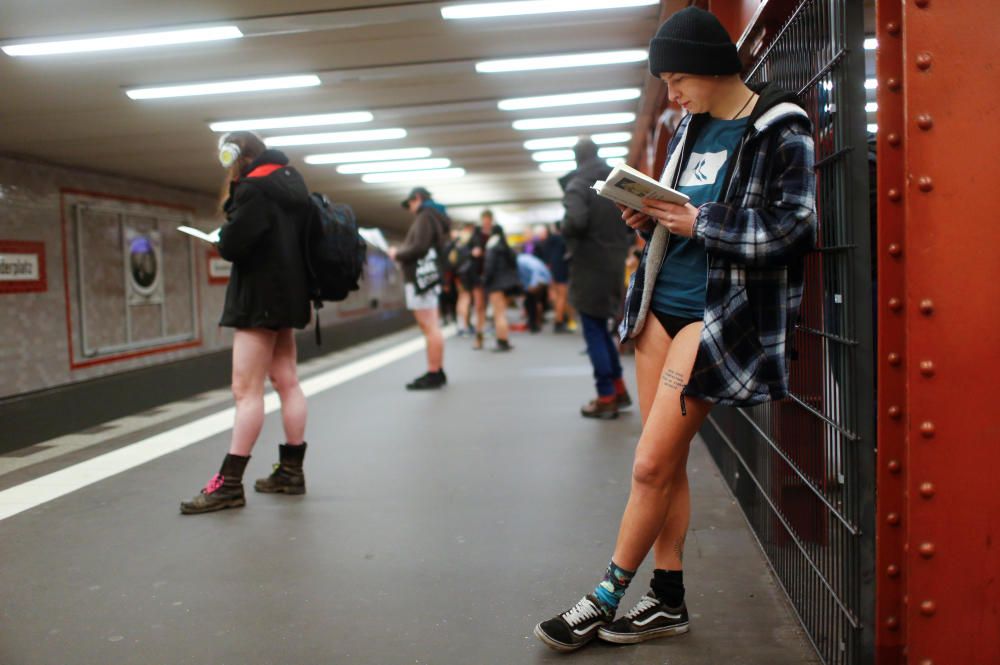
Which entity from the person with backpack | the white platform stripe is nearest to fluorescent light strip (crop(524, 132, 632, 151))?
the person with backpack

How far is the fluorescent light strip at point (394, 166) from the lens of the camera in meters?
12.9

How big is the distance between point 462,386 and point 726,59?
21.5 feet

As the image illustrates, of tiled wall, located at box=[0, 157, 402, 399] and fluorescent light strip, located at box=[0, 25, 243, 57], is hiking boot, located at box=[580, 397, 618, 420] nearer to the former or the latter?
tiled wall, located at box=[0, 157, 402, 399]

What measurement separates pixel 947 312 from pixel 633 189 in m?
0.80

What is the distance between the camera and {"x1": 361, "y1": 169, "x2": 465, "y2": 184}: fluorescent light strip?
14137 millimetres

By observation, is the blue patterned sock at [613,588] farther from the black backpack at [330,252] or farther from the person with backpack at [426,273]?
the person with backpack at [426,273]

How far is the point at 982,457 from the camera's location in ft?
6.58

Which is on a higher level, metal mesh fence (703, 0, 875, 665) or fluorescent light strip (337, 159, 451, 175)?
fluorescent light strip (337, 159, 451, 175)

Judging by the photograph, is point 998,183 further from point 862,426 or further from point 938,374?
point 862,426

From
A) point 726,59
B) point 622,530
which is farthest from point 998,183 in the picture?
point 622,530

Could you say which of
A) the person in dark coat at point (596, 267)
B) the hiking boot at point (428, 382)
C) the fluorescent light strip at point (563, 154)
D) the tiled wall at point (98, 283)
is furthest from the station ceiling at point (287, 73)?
the hiking boot at point (428, 382)

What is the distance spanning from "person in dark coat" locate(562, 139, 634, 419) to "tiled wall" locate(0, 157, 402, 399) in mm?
2846

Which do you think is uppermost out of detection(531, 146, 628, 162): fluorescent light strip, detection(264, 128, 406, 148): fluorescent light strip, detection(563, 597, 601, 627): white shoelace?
detection(531, 146, 628, 162): fluorescent light strip

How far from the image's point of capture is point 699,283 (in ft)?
8.38
